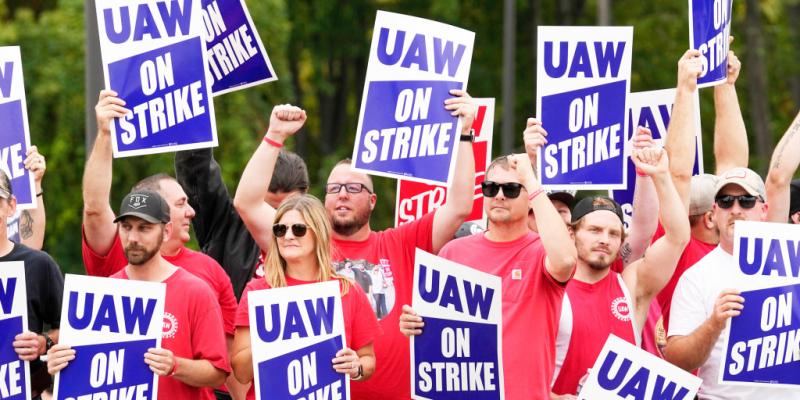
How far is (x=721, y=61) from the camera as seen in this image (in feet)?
26.1

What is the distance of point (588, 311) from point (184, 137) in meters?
2.12

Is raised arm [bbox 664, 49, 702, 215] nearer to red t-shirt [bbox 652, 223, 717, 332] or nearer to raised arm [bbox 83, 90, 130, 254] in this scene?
red t-shirt [bbox 652, 223, 717, 332]

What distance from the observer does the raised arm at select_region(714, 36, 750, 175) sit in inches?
325

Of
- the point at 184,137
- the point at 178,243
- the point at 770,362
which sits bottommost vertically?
the point at 770,362

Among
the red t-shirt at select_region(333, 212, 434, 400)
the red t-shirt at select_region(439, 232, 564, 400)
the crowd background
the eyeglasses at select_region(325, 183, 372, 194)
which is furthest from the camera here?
the crowd background

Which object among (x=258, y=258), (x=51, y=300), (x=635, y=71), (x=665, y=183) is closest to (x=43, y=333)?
(x=51, y=300)

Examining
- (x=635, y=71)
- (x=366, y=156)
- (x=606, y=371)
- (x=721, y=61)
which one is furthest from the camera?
(x=635, y=71)

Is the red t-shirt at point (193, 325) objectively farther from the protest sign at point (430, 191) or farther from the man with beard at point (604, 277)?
the protest sign at point (430, 191)

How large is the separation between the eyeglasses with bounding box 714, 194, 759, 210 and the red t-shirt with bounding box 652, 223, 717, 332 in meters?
0.37

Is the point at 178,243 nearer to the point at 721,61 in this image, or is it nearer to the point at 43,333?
the point at 43,333

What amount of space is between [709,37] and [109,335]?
3.46m

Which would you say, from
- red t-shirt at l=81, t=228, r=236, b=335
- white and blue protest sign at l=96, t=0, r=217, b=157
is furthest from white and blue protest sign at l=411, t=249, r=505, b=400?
white and blue protest sign at l=96, t=0, r=217, b=157

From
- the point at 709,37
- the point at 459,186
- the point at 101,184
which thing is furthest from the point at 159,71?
the point at 709,37

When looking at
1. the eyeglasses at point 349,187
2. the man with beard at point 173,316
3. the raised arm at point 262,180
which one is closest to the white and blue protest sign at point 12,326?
the man with beard at point 173,316
